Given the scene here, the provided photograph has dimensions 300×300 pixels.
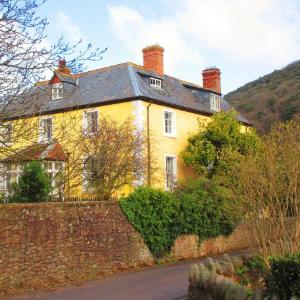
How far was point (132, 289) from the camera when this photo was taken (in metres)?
13.5

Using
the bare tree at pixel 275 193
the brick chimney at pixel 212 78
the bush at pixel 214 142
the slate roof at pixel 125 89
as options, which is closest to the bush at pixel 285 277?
the bare tree at pixel 275 193

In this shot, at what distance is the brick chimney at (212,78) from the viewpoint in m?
38.5

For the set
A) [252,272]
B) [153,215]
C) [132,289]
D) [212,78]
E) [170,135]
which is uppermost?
[212,78]

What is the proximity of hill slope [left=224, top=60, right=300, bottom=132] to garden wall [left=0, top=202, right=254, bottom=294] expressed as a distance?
30344 millimetres

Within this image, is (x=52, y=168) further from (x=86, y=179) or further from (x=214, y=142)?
(x=214, y=142)

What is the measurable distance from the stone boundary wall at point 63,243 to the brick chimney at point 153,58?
1740 cm

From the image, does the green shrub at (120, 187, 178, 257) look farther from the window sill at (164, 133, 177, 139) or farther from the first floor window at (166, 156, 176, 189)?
the window sill at (164, 133, 177, 139)

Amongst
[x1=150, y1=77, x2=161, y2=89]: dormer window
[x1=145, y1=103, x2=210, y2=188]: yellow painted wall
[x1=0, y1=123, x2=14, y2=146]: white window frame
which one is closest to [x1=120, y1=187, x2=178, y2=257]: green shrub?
[x1=0, y1=123, x2=14, y2=146]: white window frame

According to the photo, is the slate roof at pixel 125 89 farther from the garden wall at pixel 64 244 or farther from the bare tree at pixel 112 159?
the garden wall at pixel 64 244

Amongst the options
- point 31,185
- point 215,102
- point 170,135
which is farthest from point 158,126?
A: point 31,185

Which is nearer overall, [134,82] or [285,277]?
[285,277]

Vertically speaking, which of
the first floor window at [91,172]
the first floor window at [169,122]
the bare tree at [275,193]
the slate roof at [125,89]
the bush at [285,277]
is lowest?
the bush at [285,277]

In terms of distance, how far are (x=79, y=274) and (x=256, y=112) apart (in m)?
45.0

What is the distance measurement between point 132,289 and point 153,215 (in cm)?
534
